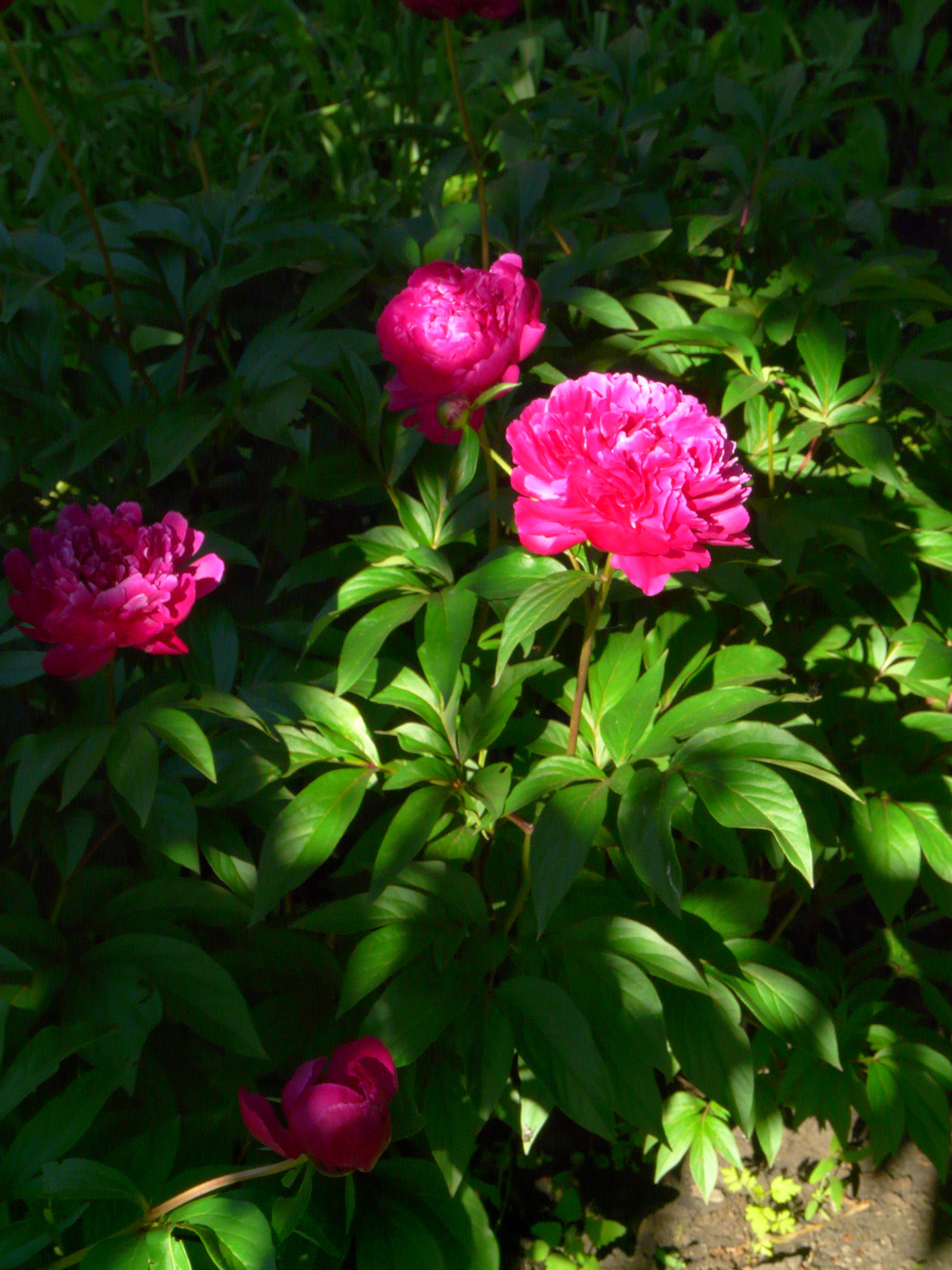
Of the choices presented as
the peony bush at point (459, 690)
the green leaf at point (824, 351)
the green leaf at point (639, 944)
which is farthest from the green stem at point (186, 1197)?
the green leaf at point (824, 351)

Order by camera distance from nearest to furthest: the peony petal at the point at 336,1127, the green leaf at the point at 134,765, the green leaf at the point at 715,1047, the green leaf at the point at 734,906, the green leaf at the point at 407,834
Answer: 1. the peony petal at the point at 336,1127
2. the green leaf at the point at 134,765
3. the green leaf at the point at 407,834
4. the green leaf at the point at 715,1047
5. the green leaf at the point at 734,906

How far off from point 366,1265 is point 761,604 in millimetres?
775

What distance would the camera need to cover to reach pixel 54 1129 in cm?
96

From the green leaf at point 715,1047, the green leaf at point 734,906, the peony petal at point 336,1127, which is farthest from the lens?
the green leaf at point 734,906

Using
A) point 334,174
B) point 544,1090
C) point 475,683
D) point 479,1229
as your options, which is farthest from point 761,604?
point 334,174

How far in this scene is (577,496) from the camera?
94cm

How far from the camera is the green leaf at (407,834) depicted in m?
1.08

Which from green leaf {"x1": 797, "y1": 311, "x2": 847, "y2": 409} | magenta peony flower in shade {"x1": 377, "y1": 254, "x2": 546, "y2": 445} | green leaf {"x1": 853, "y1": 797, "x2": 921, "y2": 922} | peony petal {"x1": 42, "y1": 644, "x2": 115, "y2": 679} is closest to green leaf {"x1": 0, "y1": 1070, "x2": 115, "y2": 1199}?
Answer: peony petal {"x1": 42, "y1": 644, "x2": 115, "y2": 679}

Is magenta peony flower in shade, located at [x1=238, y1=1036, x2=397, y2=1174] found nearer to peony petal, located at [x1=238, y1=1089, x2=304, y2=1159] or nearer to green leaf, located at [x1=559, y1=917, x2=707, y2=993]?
peony petal, located at [x1=238, y1=1089, x2=304, y2=1159]

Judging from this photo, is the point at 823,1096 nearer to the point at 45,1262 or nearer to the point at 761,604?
the point at 761,604

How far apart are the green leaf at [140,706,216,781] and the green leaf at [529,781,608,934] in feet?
0.98

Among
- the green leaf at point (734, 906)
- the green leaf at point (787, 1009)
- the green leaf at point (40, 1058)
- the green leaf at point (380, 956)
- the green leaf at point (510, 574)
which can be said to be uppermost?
Result: the green leaf at point (510, 574)

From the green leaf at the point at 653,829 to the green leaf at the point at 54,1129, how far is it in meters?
0.49

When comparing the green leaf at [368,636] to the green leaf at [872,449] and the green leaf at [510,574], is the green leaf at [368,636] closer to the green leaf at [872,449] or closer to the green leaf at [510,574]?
the green leaf at [510,574]
